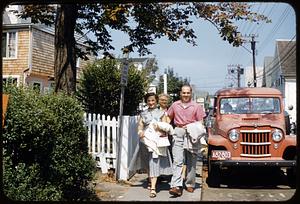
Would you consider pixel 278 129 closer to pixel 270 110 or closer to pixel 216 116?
pixel 270 110

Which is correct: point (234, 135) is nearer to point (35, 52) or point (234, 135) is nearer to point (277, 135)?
point (277, 135)

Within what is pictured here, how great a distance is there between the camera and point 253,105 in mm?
5930

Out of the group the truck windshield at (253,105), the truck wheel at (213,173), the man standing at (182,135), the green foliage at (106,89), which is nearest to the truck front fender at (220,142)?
the truck wheel at (213,173)

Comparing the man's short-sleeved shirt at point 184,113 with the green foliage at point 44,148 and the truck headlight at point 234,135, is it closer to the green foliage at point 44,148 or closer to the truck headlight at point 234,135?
the green foliage at point 44,148

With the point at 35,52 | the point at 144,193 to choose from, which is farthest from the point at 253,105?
the point at 35,52

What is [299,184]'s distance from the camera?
2605 millimetres

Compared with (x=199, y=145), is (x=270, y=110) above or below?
above

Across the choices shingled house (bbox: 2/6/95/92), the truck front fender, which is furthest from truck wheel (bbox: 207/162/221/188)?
shingled house (bbox: 2/6/95/92)

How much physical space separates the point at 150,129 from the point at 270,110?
245cm

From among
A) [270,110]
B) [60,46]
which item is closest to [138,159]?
[60,46]

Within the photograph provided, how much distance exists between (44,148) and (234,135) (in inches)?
116

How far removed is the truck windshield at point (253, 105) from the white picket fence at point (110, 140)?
163cm

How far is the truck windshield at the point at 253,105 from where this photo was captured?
19.5 ft

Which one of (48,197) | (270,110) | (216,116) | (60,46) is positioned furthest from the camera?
(216,116)
